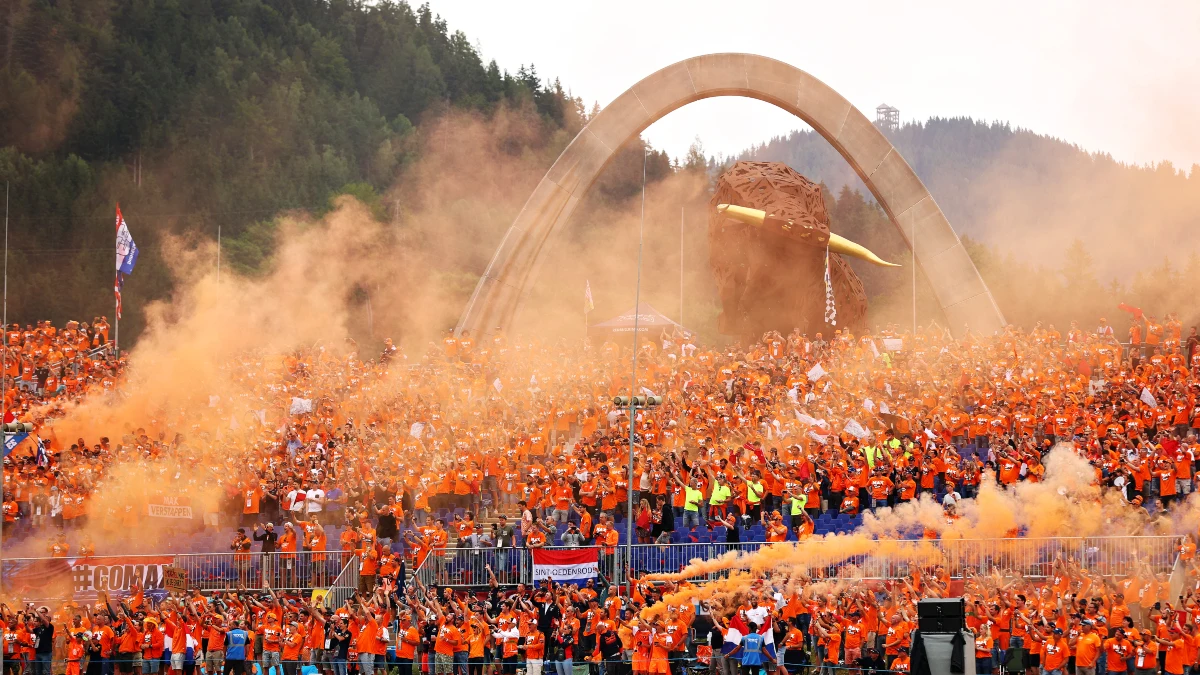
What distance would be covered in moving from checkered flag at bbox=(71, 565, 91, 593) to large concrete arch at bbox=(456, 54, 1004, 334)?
45.5ft

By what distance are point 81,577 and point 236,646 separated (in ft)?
16.0

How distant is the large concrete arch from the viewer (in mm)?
36188

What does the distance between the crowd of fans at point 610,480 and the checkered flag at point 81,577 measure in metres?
0.53

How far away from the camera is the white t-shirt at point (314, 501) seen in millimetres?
25688

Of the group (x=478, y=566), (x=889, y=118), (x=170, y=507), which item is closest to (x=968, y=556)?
(x=478, y=566)

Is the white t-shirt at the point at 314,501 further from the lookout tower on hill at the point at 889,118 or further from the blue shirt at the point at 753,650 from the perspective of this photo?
the lookout tower on hill at the point at 889,118

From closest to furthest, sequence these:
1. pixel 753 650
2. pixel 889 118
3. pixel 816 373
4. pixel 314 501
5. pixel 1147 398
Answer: pixel 753 650, pixel 1147 398, pixel 314 501, pixel 816 373, pixel 889 118

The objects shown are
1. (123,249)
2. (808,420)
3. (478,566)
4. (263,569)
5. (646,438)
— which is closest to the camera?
(478,566)

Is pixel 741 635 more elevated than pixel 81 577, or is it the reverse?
pixel 81 577

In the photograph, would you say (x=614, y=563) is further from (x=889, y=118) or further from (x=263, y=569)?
(x=889, y=118)

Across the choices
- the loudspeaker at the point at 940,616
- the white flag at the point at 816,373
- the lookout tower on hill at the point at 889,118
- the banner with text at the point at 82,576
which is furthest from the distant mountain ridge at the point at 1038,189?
the loudspeaker at the point at 940,616

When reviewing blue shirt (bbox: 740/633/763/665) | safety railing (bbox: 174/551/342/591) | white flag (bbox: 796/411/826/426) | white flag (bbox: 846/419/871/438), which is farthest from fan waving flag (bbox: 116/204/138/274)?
blue shirt (bbox: 740/633/763/665)

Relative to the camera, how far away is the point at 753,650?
18.7 m

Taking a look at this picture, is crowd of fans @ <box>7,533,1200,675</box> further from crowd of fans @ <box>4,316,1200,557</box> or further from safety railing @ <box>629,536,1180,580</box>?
crowd of fans @ <box>4,316,1200,557</box>
